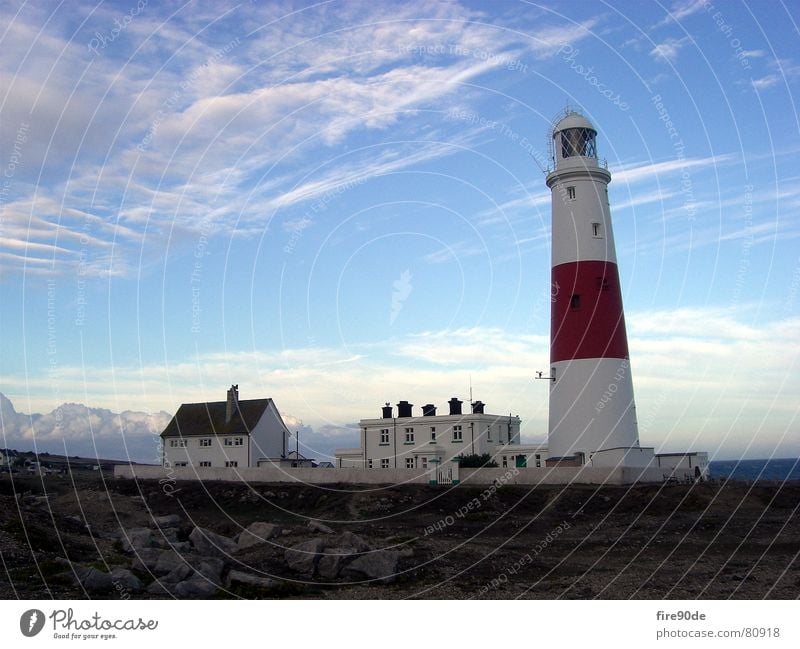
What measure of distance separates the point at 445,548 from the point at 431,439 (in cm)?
2552

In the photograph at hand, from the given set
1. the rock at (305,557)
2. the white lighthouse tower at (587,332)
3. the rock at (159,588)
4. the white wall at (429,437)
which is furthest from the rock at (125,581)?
the white wall at (429,437)

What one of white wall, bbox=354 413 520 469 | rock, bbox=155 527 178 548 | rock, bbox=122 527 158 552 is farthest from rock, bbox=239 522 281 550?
white wall, bbox=354 413 520 469

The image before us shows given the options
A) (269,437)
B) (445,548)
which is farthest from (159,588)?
(269,437)

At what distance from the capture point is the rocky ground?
63.4 ft

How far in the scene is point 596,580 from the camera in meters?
20.4

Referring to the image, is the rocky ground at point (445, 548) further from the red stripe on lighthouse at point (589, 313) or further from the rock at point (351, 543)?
the red stripe on lighthouse at point (589, 313)

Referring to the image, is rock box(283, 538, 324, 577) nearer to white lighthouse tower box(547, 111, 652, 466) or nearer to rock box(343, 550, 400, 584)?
rock box(343, 550, 400, 584)

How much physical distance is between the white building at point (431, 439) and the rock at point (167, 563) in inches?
1124

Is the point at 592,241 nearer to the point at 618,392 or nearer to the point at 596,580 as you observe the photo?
the point at 618,392

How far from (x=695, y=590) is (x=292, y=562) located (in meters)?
10.7

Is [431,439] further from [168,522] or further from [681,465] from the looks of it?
[168,522]

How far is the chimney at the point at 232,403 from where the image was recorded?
57.5 metres

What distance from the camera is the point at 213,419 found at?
58.6 meters
